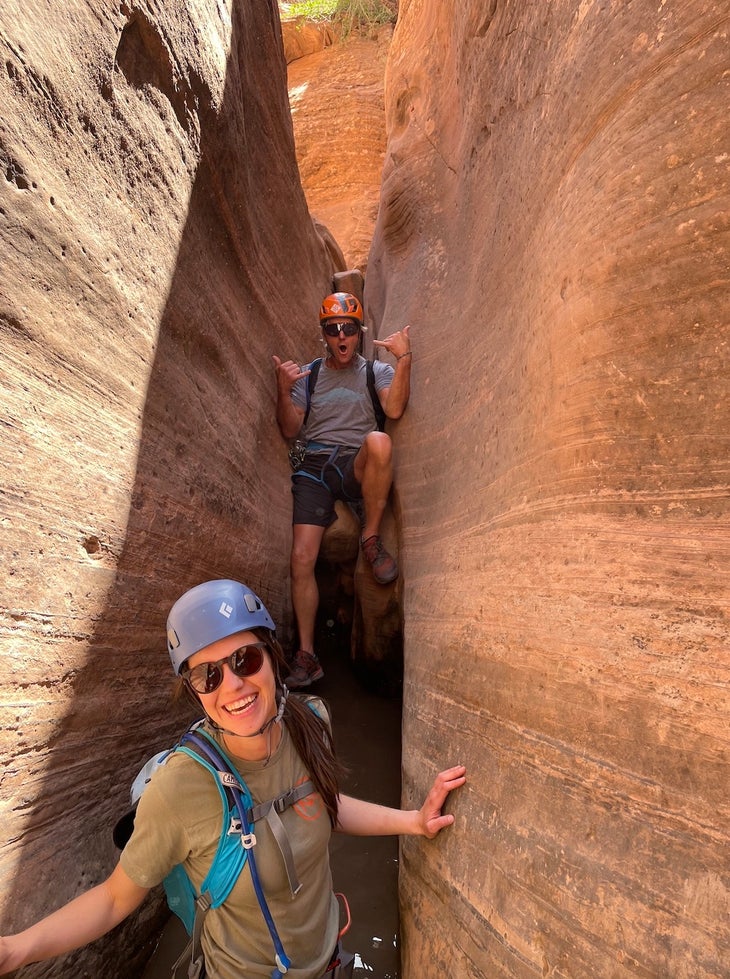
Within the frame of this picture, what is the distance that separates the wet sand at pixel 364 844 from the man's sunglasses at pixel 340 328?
2.35 metres

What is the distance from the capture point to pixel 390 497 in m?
4.44

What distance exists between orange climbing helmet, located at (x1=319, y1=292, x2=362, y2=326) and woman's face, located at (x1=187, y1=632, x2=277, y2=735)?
320 centimetres

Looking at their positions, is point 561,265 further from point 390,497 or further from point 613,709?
point 390,497

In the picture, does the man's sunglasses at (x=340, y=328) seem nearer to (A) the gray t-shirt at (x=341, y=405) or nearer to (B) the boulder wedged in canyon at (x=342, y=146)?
(A) the gray t-shirt at (x=341, y=405)

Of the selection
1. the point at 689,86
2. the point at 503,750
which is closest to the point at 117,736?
the point at 503,750

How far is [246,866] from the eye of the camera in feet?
6.11

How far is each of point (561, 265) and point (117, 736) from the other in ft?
8.31

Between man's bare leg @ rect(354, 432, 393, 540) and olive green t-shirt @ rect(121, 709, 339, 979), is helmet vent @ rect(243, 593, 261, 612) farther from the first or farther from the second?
man's bare leg @ rect(354, 432, 393, 540)

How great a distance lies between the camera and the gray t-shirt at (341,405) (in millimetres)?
4684

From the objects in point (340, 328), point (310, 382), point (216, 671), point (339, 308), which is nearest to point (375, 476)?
point (310, 382)

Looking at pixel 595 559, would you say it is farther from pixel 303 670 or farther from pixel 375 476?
pixel 303 670

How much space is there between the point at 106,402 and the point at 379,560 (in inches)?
82.3

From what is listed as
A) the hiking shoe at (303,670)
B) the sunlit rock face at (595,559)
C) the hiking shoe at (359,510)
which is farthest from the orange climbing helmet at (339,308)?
the hiking shoe at (303,670)

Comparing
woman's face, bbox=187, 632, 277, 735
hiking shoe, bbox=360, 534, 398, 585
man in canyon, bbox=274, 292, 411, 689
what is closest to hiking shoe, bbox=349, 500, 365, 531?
man in canyon, bbox=274, 292, 411, 689
